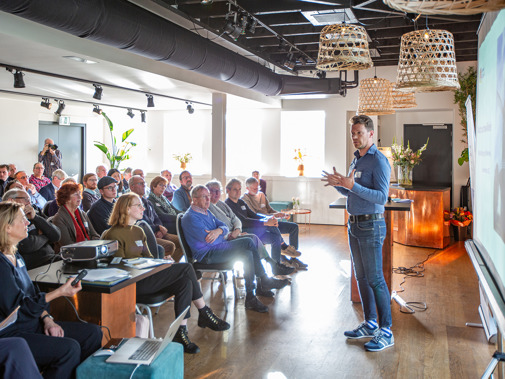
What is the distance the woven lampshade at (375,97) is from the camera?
21.3ft

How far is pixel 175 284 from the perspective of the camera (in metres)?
3.70

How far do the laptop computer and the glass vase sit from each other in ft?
22.9

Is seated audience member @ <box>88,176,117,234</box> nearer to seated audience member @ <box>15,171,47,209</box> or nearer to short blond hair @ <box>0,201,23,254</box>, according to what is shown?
short blond hair @ <box>0,201,23,254</box>

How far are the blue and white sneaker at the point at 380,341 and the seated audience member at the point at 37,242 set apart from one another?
240cm

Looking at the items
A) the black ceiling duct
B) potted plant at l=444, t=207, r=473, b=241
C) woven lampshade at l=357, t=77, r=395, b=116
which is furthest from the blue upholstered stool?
potted plant at l=444, t=207, r=473, b=241

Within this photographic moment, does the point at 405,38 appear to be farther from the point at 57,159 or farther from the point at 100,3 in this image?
the point at 57,159

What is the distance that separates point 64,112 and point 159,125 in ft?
7.49

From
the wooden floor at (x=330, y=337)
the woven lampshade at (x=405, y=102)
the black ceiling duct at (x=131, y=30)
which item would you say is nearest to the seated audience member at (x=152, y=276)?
the wooden floor at (x=330, y=337)

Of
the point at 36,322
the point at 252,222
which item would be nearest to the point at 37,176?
the point at 252,222

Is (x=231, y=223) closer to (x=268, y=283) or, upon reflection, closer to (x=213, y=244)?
(x=268, y=283)

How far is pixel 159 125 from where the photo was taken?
508 inches

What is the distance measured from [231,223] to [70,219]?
179 centimetres

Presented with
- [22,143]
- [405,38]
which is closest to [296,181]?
[22,143]

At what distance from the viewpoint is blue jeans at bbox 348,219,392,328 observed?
374 cm
